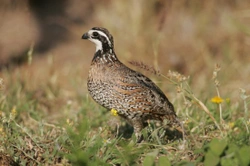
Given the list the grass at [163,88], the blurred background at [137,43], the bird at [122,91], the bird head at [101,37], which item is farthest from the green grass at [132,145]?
the blurred background at [137,43]

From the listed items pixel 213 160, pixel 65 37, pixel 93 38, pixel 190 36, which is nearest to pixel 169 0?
pixel 190 36

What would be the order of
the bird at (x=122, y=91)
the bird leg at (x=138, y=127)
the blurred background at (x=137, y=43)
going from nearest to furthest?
the bird at (x=122, y=91) → the bird leg at (x=138, y=127) → the blurred background at (x=137, y=43)

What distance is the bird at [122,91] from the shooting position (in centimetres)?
529

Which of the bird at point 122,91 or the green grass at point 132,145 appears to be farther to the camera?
the bird at point 122,91

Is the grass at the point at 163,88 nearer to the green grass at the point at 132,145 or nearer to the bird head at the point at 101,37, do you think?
the green grass at the point at 132,145

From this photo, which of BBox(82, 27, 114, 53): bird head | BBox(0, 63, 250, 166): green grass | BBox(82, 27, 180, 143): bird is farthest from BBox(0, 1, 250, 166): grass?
BBox(82, 27, 114, 53): bird head

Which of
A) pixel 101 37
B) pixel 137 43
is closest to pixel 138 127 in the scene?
pixel 101 37

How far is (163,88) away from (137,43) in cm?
143

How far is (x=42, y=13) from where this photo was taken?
11383 millimetres

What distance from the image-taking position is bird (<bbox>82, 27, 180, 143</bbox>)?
5289 millimetres

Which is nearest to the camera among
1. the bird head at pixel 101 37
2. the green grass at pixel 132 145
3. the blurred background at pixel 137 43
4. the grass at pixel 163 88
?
the green grass at pixel 132 145

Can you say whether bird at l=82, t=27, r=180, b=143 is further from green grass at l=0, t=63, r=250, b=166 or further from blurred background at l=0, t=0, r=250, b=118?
blurred background at l=0, t=0, r=250, b=118

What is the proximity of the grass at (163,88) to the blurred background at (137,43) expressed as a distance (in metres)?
0.02

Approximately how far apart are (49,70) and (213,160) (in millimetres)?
4649
